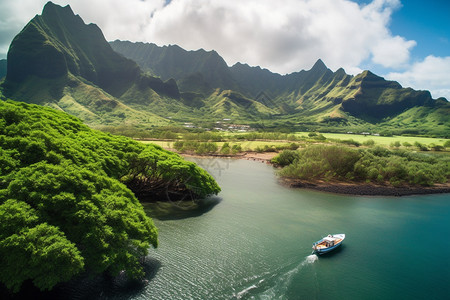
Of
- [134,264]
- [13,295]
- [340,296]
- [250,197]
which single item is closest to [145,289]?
[134,264]

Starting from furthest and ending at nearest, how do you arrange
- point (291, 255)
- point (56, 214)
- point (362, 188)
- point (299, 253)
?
point (362, 188) < point (299, 253) < point (291, 255) < point (56, 214)

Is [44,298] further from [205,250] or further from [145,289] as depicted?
[205,250]

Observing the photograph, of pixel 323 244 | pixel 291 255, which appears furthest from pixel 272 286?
pixel 323 244

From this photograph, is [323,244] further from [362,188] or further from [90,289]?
[362,188]

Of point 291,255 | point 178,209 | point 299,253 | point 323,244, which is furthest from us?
point 178,209

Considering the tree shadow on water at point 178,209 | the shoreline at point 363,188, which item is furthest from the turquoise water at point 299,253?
the shoreline at point 363,188
